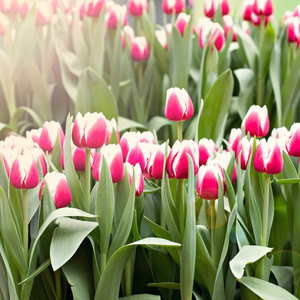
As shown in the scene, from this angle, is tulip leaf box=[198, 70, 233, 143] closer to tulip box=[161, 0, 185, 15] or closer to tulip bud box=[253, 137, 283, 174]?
tulip bud box=[253, 137, 283, 174]

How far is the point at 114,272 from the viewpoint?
75cm

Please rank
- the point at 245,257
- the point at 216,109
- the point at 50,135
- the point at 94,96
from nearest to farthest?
the point at 245,257
the point at 50,135
the point at 216,109
the point at 94,96

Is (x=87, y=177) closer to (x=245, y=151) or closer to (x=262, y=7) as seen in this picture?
(x=245, y=151)

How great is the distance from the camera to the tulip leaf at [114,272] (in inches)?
28.4

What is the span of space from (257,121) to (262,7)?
975 mm

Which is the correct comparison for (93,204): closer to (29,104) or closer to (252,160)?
(252,160)


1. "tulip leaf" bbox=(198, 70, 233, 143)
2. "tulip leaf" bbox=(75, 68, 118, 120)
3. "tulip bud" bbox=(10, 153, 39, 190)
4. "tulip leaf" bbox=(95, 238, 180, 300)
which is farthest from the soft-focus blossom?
"tulip leaf" bbox=(75, 68, 118, 120)

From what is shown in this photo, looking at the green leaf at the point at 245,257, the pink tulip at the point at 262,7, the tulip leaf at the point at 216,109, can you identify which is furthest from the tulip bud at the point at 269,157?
the pink tulip at the point at 262,7

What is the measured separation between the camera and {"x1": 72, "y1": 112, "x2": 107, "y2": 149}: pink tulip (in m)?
0.75

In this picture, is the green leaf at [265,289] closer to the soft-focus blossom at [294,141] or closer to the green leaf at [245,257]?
the green leaf at [245,257]

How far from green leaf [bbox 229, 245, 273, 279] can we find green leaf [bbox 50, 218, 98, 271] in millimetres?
193

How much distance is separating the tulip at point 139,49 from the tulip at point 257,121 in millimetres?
848

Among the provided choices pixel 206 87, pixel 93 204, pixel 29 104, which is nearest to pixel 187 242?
pixel 93 204

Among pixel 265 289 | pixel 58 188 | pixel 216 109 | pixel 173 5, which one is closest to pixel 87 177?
pixel 58 188
